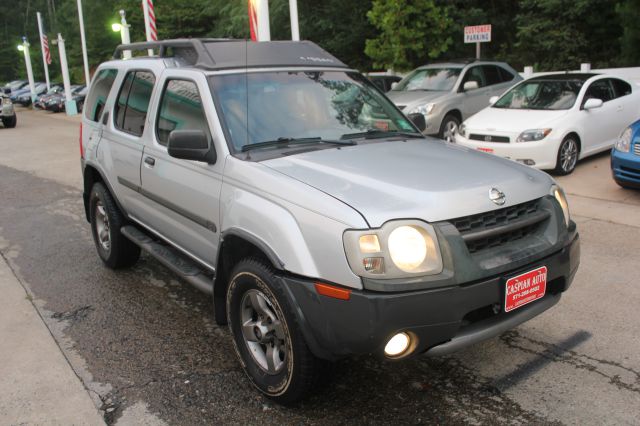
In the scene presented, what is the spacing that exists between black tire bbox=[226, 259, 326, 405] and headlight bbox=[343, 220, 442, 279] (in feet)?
1.49

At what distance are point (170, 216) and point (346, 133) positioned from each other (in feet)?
4.47

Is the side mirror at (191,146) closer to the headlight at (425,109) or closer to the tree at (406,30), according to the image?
the headlight at (425,109)

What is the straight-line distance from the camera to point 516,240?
3.21 meters

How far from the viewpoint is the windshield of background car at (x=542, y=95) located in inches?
380

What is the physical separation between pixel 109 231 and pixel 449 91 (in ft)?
28.2

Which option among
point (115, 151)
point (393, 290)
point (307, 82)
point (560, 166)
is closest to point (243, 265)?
point (393, 290)

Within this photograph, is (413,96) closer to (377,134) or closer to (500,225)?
(377,134)

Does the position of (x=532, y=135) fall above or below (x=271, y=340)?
above

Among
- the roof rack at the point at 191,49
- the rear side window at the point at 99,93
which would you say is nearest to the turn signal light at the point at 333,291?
the roof rack at the point at 191,49

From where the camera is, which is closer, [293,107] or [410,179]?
[410,179]

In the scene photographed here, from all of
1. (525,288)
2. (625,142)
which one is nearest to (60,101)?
(625,142)

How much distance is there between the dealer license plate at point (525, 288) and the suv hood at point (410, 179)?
38cm

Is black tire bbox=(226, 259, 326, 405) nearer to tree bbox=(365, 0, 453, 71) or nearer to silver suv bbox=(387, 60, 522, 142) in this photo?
silver suv bbox=(387, 60, 522, 142)

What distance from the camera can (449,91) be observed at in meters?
12.3
